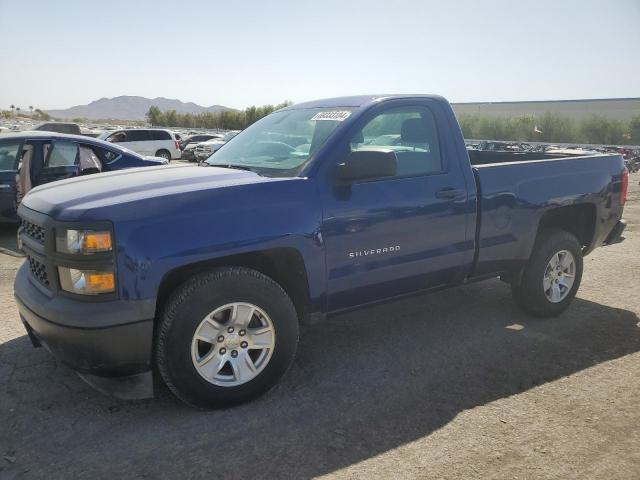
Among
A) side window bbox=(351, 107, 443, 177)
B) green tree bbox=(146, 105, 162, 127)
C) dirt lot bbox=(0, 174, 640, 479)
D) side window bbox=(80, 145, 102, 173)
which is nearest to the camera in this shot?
dirt lot bbox=(0, 174, 640, 479)

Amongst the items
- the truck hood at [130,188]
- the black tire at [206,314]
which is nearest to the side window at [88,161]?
the truck hood at [130,188]

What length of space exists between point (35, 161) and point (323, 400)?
6698 millimetres

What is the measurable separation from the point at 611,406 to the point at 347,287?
1802mm

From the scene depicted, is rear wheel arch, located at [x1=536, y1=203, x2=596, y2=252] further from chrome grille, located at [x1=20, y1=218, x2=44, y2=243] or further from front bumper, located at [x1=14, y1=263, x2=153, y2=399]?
chrome grille, located at [x1=20, y1=218, x2=44, y2=243]

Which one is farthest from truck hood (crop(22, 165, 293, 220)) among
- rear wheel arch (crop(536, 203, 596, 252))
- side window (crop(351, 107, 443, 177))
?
rear wheel arch (crop(536, 203, 596, 252))

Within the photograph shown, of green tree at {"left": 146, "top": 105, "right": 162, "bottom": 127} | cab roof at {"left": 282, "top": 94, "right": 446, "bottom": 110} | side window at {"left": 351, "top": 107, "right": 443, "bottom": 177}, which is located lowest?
side window at {"left": 351, "top": 107, "right": 443, "bottom": 177}

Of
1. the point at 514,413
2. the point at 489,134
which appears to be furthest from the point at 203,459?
the point at 489,134

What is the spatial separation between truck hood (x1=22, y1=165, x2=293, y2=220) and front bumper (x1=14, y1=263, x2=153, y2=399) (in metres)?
0.50

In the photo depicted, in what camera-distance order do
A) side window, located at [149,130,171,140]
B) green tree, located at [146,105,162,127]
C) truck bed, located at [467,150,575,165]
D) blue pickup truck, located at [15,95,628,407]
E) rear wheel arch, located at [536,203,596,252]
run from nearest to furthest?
blue pickup truck, located at [15,95,628,407] < rear wheel arch, located at [536,203,596,252] < truck bed, located at [467,150,575,165] < side window, located at [149,130,171,140] < green tree, located at [146,105,162,127]

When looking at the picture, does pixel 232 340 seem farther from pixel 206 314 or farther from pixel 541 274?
pixel 541 274

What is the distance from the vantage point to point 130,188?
312cm

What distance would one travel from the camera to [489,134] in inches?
2213

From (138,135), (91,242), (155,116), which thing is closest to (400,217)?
(91,242)

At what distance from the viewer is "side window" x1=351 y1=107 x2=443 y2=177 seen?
150 inches
